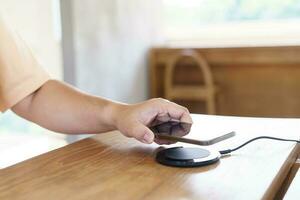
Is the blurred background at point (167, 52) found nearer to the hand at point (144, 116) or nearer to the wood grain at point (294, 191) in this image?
the hand at point (144, 116)

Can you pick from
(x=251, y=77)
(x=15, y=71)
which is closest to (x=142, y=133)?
(x=15, y=71)

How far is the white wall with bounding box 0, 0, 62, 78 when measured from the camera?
100 inches

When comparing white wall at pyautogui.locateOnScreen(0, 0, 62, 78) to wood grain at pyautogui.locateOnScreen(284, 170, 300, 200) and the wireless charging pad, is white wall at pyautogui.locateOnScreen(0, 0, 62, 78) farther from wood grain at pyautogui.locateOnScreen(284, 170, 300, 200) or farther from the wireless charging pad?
wood grain at pyautogui.locateOnScreen(284, 170, 300, 200)

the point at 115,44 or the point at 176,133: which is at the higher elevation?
the point at 176,133

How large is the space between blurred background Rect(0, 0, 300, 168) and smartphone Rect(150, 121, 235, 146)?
5.32ft

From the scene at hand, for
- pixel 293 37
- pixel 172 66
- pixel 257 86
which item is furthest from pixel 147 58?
pixel 293 37

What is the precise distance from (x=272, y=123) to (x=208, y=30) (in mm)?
2290

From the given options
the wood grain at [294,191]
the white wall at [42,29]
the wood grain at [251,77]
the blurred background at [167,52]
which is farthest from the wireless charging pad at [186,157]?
the wood grain at [251,77]

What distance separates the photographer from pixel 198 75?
316cm

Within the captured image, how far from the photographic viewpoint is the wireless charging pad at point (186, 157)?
74cm

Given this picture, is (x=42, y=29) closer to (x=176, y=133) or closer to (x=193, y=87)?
(x=193, y=87)

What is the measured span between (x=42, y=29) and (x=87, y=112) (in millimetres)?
1771

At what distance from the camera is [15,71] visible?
1.11 meters

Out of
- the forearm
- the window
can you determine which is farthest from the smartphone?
the window
